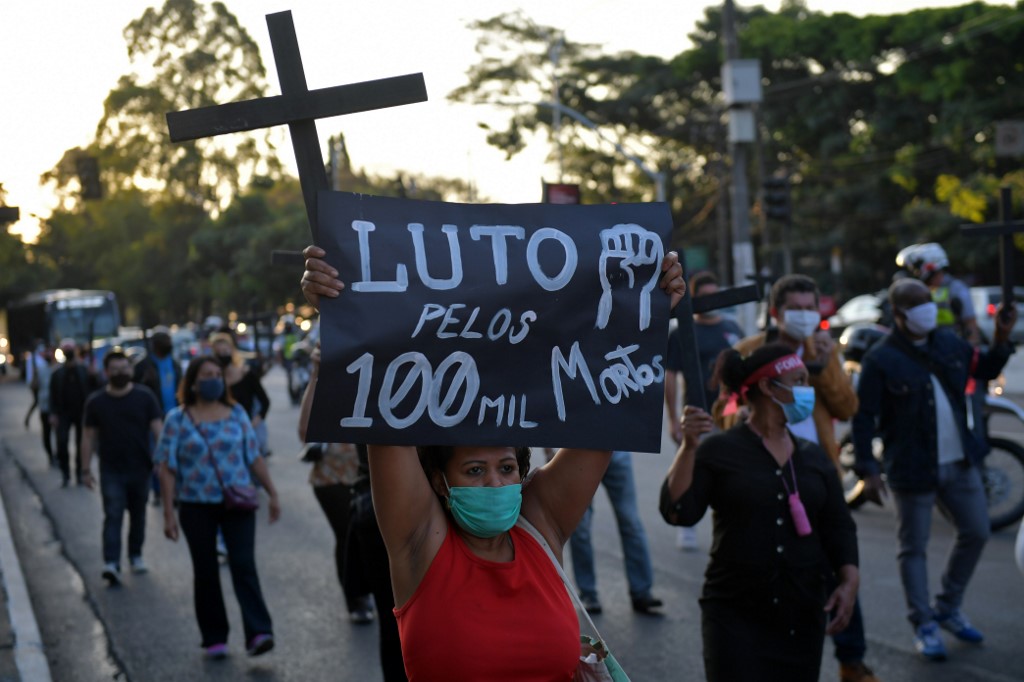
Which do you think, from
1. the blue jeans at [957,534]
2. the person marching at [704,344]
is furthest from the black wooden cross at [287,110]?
the person marching at [704,344]

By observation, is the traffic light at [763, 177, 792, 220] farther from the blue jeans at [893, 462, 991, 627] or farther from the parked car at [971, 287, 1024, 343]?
the blue jeans at [893, 462, 991, 627]

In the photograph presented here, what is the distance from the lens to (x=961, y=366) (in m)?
6.89

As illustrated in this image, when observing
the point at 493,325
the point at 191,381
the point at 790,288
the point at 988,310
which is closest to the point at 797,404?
the point at 790,288

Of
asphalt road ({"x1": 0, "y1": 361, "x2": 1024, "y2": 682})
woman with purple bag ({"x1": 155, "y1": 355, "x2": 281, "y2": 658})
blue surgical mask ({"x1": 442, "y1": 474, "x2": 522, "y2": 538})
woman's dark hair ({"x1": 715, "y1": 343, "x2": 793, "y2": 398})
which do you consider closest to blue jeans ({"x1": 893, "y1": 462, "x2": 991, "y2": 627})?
asphalt road ({"x1": 0, "y1": 361, "x2": 1024, "y2": 682})

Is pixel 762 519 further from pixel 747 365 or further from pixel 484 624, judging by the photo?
pixel 484 624

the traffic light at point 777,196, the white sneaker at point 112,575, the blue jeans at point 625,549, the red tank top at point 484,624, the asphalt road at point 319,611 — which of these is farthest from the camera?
the traffic light at point 777,196

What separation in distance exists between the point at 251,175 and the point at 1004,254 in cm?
5266

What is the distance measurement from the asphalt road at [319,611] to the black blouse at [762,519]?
1823 mm

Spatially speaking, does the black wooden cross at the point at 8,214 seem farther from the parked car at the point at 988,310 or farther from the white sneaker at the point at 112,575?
the parked car at the point at 988,310

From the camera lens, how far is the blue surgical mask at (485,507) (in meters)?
3.18

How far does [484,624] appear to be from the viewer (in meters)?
3.12

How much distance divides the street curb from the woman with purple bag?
900 mm

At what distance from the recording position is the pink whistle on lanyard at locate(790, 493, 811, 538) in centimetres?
479

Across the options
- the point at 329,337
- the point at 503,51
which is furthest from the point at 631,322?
the point at 503,51
